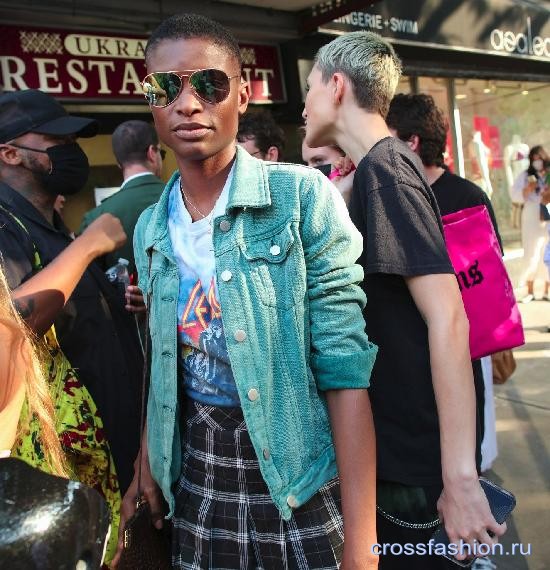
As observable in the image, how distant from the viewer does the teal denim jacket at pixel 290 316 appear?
1.55m

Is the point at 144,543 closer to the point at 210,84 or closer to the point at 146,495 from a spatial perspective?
the point at 146,495

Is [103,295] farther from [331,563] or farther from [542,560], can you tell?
[542,560]

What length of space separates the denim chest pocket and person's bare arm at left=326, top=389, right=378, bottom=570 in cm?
27

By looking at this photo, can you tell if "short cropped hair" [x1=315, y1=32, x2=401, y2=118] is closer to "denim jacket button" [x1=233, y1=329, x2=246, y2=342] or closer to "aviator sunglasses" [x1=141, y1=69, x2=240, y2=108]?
"aviator sunglasses" [x1=141, y1=69, x2=240, y2=108]

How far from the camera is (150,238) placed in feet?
5.89

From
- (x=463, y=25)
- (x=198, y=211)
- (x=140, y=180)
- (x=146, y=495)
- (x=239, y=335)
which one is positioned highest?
(x=463, y=25)

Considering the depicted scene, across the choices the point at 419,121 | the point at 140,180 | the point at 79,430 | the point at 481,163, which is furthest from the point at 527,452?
the point at 481,163

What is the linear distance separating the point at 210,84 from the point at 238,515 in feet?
3.59

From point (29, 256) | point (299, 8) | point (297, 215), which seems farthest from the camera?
point (299, 8)

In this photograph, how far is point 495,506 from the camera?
177 centimetres

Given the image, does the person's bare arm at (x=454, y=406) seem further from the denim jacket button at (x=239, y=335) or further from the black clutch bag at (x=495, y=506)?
the denim jacket button at (x=239, y=335)

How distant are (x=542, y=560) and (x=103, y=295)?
2463 millimetres

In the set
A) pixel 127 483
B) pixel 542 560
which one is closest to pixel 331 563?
pixel 127 483

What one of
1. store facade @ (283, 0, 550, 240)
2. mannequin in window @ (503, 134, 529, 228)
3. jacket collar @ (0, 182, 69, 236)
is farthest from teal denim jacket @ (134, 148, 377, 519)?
mannequin in window @ (503, 134, 529, 228)
